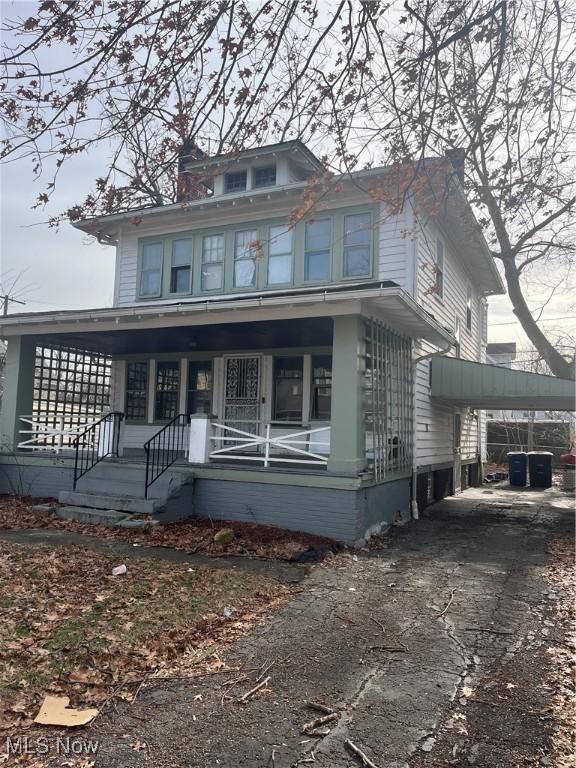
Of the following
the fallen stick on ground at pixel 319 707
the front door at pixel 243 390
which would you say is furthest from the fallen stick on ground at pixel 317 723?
the front door at pixel 243 390

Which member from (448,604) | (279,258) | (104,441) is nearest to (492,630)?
(448,604)

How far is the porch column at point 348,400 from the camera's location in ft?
28.6

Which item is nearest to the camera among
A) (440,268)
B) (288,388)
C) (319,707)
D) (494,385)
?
(319,707)

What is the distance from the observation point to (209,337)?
11664 millimetres

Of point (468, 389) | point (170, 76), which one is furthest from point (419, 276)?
point (170, 76)

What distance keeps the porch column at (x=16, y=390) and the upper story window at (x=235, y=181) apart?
586 centimetres

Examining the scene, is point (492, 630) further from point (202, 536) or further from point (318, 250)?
point (318, 250)

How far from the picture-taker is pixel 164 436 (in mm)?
12898

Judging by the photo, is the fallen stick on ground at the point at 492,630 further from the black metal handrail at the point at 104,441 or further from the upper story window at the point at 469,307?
the upper story window at the point at 469,307

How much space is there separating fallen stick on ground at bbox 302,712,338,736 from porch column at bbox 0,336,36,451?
10.4 m

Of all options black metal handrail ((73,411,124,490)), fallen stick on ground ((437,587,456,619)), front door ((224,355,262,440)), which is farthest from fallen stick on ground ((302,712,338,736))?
front door ((224,355,262,440))

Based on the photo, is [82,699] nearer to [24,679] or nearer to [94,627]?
[24,679]

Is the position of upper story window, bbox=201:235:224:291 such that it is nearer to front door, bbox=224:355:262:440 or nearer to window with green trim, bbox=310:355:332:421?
front door, bbox=224:355:262:440

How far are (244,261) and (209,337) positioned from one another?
2230 mm
